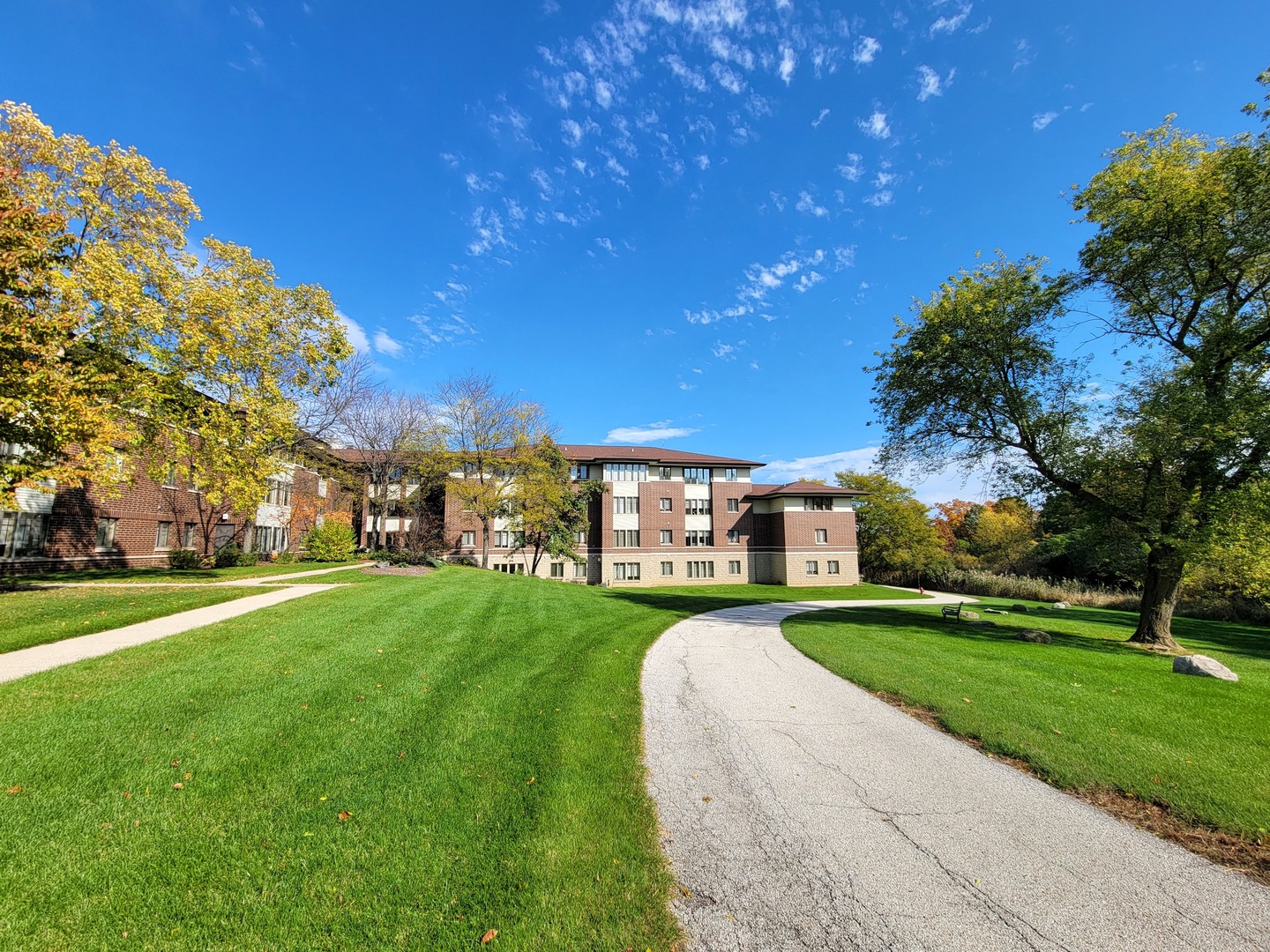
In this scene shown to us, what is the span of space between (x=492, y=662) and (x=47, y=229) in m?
12.8

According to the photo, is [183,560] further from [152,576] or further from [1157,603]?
[1157,603]

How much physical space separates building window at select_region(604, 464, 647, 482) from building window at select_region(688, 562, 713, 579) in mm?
8649

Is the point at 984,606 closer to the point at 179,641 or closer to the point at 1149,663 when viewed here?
the point at 1149,663

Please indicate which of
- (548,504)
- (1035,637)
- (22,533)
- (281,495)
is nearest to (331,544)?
(281,495)

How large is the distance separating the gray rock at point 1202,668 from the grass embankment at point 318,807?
10952mm

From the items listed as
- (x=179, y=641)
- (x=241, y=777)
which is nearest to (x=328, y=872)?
→ (x=241, y=777)

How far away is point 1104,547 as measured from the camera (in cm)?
1452

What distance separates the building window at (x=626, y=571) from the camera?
135ft

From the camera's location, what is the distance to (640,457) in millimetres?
43000

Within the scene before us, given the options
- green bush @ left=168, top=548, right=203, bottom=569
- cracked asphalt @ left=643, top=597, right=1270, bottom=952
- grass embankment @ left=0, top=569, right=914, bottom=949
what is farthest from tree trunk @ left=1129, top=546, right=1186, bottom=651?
green bush @ left=168, top=548, right=203, bottom=569

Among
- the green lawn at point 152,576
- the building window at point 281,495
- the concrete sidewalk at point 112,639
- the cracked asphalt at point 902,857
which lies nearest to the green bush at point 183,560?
the green lawn at point 152,576

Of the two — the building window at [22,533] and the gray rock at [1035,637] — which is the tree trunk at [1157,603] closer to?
the gray rock at [1035,637]

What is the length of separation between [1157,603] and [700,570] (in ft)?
101

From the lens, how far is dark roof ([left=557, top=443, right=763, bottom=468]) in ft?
138
